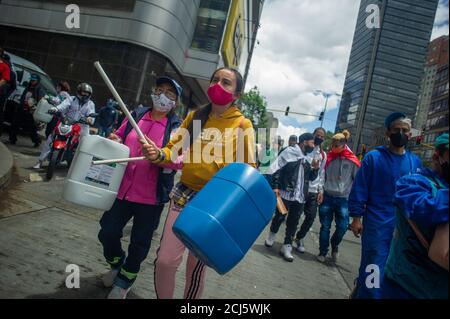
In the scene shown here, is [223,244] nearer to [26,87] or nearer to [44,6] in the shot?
[26,87]

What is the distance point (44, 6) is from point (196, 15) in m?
9.21

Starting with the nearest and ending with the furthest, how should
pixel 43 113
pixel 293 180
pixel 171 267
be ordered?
pixel 171 267 < pixel 293 180 < pixel 43 113

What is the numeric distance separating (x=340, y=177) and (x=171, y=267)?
12.2 feet

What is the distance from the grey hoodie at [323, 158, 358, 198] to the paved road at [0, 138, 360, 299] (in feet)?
3.58

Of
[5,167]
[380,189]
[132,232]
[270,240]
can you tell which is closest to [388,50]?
[270,240]

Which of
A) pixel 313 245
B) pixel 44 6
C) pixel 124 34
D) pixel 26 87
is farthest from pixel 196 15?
pixel 313 245

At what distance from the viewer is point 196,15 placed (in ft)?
75.3

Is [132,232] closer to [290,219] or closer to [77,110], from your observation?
[290,219]

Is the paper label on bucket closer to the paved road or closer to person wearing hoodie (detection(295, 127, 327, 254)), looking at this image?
the paved road

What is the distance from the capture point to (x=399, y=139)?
116 inches

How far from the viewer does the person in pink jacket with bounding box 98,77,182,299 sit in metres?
2.46

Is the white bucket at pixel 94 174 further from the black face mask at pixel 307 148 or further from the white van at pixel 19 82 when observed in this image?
the white van at pixel 19 82

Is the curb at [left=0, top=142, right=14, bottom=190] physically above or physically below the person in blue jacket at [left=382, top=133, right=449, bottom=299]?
below

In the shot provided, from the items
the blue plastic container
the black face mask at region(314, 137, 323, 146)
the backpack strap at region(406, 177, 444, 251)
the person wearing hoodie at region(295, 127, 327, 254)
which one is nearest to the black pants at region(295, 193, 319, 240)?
the person wearing hoodie at region(295, 127, 327, 254)
